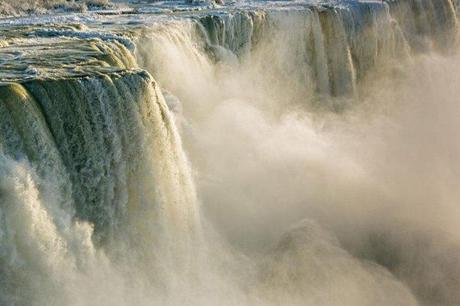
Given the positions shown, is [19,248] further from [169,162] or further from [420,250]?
[420,250]

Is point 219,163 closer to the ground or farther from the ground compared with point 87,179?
closer to the ground

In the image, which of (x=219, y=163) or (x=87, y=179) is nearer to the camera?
(x=87, y=179)

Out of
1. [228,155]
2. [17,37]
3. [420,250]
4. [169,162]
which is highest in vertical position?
[17,37]

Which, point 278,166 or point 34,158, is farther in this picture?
point 278,166

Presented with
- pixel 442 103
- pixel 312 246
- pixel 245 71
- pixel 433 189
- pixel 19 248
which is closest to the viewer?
pixel 19 248

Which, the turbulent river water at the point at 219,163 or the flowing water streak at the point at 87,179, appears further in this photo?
the turbulent river water at the point at 219,163

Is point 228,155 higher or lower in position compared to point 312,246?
higher

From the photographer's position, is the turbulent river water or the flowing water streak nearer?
the flowing water streak

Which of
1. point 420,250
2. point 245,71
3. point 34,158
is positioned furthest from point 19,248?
point 245,71
